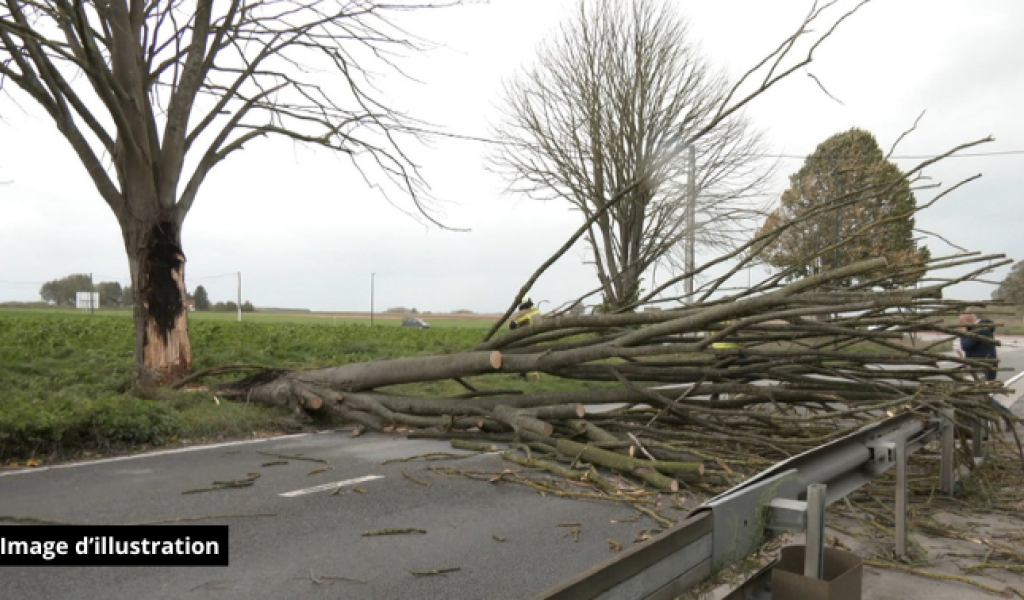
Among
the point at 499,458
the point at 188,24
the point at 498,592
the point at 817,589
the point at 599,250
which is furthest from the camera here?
the point at 599,250

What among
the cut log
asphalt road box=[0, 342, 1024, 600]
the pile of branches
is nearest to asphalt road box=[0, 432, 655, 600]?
→ asphalt road box=[0, 342, 1024, 600]

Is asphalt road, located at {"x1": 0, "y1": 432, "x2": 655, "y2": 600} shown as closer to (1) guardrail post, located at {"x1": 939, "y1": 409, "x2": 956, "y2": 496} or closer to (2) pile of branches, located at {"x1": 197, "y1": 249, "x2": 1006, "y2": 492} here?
(2) pile of branches, located at {"x1": 197, "y1": 249, "x2": 1006, "y2": 492}

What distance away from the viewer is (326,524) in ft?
16.1

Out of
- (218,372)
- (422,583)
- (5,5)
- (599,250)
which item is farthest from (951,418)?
(599,250)

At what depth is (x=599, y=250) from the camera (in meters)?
23.4

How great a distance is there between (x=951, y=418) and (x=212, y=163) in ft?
33.5

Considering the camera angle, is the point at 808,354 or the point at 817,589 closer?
the point at 817,589

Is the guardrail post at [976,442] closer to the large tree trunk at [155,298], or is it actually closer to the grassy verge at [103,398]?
the grassy verge at [103,398]

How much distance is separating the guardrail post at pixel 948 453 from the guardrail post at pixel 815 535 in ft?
10.7

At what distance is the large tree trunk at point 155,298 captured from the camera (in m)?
9.90

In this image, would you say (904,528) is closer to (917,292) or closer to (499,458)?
(917,292)

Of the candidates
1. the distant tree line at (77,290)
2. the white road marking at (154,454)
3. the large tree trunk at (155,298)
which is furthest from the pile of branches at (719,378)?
the distant tree line at (77,290)

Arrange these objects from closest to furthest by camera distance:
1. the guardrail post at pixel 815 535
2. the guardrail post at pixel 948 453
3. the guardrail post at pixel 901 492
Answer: the guardrail post at pixel 815 535, the guardrail post at pixel 901 492, the guardrail post at pixel 948 453

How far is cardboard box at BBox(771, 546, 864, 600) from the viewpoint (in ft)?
7.26
